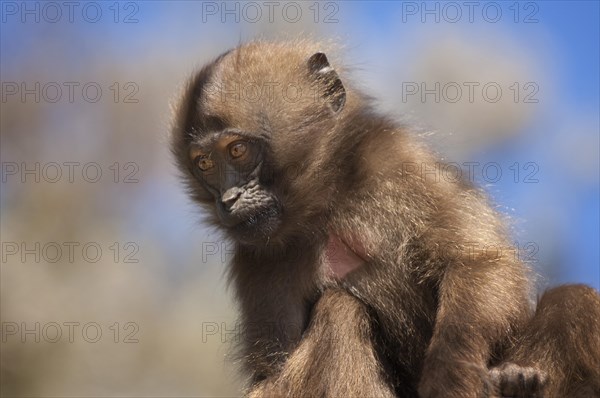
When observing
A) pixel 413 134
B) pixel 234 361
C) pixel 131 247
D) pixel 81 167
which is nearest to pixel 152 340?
pixel 131 247

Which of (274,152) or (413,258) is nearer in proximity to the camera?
(413,258)

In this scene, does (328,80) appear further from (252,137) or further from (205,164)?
(205,164)

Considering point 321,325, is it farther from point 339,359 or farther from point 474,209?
point 474,209

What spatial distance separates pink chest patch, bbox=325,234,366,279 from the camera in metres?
7.55

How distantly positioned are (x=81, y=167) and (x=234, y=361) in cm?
1251

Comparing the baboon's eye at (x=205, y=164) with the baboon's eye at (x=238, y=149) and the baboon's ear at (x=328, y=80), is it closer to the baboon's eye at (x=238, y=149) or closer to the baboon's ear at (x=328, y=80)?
the baboon's eye at (x=238, y=149)

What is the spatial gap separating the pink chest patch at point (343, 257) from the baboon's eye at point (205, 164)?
1.31m

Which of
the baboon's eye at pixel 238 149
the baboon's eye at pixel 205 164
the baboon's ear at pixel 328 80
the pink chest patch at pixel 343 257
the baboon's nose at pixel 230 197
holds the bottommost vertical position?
the pink chest patch at pixel 343 257

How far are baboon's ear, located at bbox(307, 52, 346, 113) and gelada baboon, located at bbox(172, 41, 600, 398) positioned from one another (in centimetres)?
1

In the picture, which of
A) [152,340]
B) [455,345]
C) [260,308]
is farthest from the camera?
[152,340]

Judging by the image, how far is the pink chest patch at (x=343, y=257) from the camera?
755cm

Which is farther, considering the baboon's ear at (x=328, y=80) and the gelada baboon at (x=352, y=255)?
the baboon's ear at (x=328, y=80)

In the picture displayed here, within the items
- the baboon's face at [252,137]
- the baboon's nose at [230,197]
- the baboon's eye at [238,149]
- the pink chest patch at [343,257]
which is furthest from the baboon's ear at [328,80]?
the pink chest patch at [343,257]

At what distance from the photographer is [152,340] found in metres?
18.7
